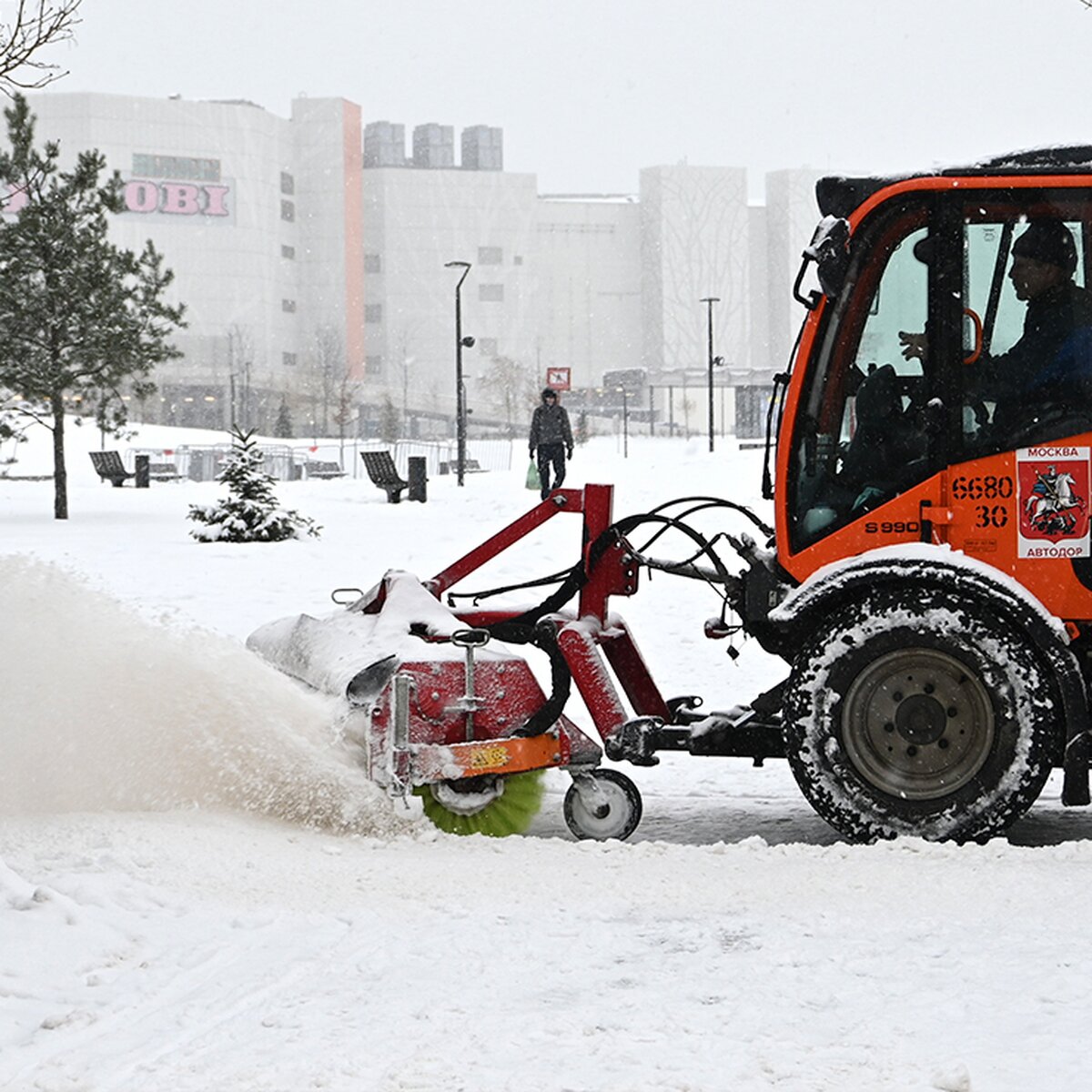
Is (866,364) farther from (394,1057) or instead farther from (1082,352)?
(394,1057)

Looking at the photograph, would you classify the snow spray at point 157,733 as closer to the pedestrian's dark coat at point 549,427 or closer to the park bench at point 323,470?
the pedestrian's dark coat at point 549,427

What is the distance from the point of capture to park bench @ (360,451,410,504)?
25.8 metres

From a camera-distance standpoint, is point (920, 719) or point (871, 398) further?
point (871, 398)

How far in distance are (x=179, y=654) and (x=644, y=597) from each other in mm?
6704

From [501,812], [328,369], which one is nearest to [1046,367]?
[501,812]

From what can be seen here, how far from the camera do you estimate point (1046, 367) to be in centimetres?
555

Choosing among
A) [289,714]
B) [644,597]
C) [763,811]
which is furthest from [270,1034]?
[644,597]

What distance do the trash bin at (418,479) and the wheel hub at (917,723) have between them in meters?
20.3

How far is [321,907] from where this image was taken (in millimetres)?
4703

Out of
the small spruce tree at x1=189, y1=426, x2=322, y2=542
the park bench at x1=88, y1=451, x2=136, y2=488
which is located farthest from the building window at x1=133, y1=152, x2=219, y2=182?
the small spruce tree at x1=189, y1=426, x2=322, y2=542

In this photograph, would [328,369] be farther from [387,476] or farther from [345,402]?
[387,476]

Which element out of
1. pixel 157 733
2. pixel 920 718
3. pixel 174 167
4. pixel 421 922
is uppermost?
pixel 174 167

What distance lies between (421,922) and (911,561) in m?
2.18

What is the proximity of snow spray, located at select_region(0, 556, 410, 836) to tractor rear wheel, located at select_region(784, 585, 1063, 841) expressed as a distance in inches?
61.5
